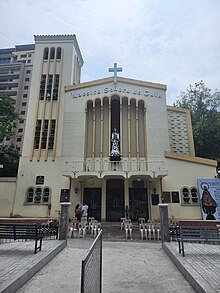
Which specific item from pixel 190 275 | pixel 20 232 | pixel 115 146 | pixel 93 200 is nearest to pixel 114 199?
pixel 93 200

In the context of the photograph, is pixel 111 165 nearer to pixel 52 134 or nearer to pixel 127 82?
pixel 52 134

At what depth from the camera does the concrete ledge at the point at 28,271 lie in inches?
136

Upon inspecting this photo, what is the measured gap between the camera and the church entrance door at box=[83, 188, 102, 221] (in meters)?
14.6

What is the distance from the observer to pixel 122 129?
1653 centimetres

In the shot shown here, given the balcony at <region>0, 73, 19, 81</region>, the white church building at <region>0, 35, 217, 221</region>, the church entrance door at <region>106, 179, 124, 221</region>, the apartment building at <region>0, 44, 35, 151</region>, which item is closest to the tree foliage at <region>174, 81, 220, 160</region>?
the white church building at <region>0, 35, 217, 221</region>

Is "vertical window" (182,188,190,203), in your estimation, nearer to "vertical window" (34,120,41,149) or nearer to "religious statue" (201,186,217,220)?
"religious statue" (201,186,217,220)

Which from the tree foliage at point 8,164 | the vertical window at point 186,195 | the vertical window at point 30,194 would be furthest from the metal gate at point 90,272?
the tree foliage at point 8,164

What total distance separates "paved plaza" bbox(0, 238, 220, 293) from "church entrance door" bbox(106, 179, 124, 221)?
7.60 m

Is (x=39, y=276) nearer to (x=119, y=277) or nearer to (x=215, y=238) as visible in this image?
(x=119, y=277)

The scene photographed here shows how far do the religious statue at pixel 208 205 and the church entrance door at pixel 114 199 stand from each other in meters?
5.71

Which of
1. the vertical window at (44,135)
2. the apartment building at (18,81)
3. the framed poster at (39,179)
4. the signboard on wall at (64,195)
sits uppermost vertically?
the apartment building at (18,81)

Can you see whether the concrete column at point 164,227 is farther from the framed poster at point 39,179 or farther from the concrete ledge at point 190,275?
the framed poster at point 39,179

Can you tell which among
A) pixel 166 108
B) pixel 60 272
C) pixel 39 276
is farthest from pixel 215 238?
pixel 166 108

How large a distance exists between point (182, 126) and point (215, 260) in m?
13.9
